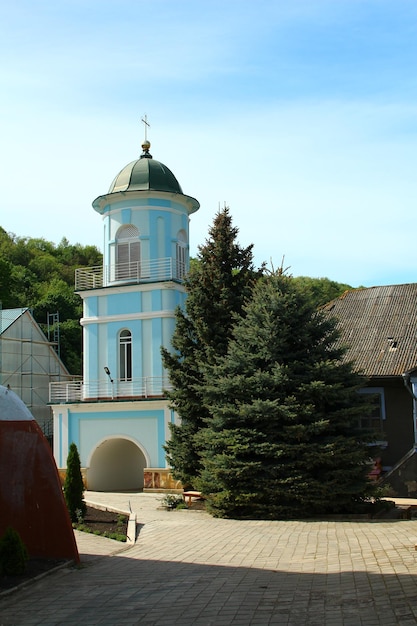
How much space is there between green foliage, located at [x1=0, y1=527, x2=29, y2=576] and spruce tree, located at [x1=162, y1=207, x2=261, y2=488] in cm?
1026

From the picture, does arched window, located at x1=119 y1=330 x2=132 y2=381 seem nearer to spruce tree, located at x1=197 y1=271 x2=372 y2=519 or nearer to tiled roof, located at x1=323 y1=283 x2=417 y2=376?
tiled roof, located at x1=323 y1=283 x2=417 y2=376

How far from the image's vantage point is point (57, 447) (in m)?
27.1

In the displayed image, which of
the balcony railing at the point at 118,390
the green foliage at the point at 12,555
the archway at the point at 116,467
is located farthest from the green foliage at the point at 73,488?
the archway at the point at 116,467

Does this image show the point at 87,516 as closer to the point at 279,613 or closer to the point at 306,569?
the point at 306,569

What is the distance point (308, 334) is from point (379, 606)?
33.4 ft

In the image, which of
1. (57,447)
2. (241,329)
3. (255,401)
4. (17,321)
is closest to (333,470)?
(255,401)

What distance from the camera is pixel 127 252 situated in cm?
2880

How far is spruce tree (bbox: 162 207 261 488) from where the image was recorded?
2081 centimetres

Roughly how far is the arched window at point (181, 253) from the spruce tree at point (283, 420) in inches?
417

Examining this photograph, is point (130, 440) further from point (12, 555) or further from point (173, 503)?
point (12, 555)

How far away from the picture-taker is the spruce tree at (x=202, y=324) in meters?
20.8

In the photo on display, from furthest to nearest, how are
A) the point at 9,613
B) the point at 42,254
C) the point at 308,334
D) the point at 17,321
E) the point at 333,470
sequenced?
the point at 42,254
the point at 17,321
the point at 308,334
the point at 333,470
the point at 9,613

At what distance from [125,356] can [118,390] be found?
1453 mm

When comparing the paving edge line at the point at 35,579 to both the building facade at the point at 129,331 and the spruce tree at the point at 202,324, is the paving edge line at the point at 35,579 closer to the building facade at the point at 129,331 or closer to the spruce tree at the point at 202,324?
the spruce tree at the point at 202,324
